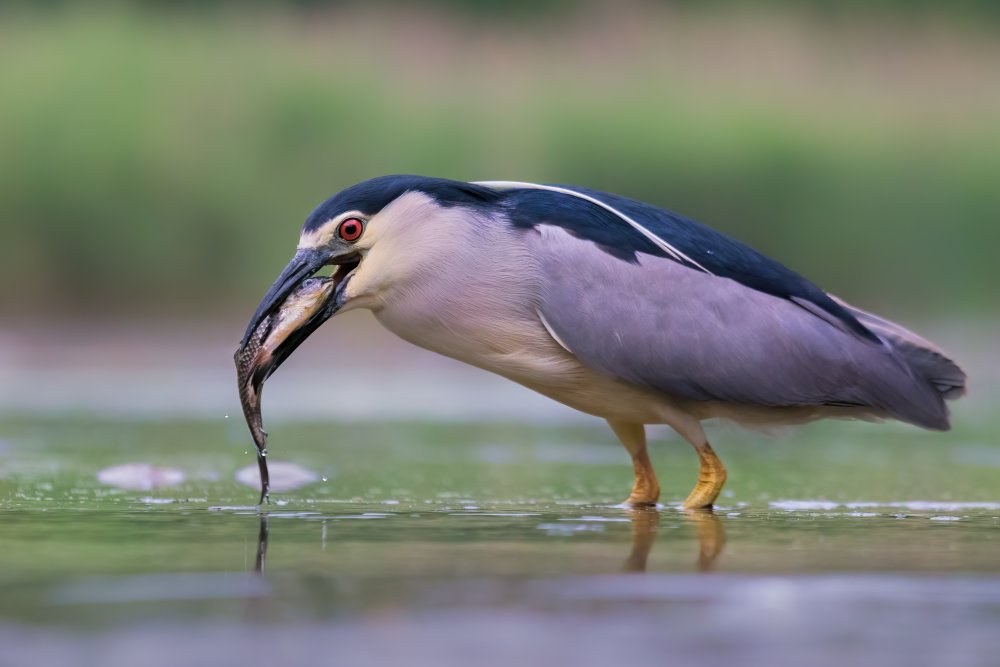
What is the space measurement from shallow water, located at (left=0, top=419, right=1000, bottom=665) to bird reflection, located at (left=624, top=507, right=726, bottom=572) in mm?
14

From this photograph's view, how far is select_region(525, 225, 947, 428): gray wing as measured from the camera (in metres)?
4.65

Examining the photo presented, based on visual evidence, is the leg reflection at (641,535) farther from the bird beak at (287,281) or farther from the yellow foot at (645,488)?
the bird beak at (287,281)

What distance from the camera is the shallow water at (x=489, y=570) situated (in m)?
2.42

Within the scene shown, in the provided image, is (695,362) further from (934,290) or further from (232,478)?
(934,290)

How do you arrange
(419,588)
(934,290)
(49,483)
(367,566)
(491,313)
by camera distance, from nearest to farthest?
(419,588), (367,566), (491,313), (49,483), (934,290)

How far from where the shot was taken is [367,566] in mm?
3148

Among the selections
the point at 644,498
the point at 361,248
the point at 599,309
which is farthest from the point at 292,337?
the point at 644,498

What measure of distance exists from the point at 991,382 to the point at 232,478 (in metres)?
6.62

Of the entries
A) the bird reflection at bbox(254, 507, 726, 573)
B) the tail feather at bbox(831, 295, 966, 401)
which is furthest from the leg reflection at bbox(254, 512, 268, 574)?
the tail feather at bbox(831, 295, 966, 401)

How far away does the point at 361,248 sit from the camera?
15.4ft

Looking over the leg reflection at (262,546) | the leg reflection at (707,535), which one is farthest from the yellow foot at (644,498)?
the leg reflection at (262,546)

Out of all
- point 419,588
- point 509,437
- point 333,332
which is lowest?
point 419,588

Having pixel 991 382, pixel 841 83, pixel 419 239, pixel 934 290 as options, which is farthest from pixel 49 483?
pixel 841 83

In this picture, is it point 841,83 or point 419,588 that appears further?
point 841,83
